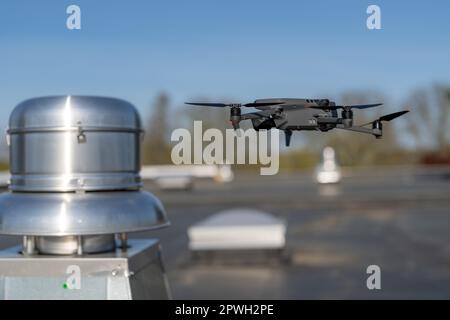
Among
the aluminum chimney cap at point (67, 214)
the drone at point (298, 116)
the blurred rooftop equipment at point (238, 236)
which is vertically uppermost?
the drone at point (298, 116)

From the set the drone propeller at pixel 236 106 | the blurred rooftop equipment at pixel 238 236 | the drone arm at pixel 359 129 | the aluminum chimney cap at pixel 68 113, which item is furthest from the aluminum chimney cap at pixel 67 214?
the blurred rooftop equipment at pixel 238 236

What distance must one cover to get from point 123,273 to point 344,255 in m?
8.90

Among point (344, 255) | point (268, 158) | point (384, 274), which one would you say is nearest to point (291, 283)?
point (384, 274)

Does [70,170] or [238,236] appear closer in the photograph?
[70,170]

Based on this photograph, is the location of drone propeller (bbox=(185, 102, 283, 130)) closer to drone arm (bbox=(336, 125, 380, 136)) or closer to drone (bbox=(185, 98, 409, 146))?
drone (bbox=(185, 98, 409, 146))

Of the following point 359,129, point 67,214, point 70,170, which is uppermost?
point 359,129

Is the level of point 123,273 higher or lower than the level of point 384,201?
higher

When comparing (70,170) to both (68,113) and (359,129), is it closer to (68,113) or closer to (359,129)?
(68,113)

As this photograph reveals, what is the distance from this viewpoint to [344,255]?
11.6 meters

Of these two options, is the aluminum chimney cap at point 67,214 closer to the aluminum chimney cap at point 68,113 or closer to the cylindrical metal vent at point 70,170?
the cylindrical metal vent at point 70,170

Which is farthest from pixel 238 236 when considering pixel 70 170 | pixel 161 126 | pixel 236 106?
pixel 236 106

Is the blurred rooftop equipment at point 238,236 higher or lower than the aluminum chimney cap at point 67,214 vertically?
lower

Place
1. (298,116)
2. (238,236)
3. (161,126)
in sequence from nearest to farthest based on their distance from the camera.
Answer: (298,116) < (161,126) < (238,236)
